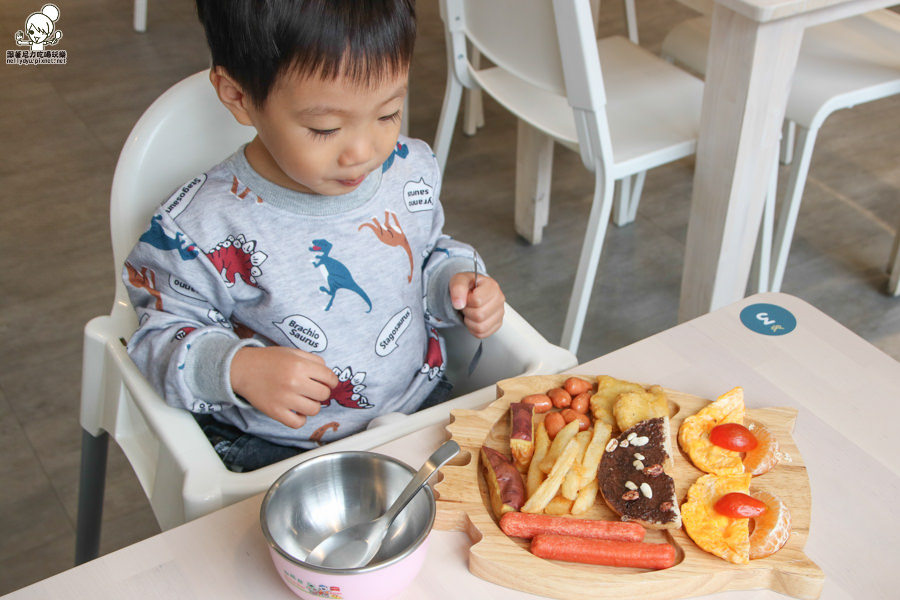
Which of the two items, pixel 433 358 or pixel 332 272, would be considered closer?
pixel 332 272

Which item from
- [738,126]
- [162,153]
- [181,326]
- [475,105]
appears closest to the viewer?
[181,326]

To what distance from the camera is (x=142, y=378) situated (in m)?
0.92

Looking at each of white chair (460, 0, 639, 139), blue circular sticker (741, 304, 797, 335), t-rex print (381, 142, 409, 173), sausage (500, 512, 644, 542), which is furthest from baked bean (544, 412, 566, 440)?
white chair (460, 0, 639, 139)

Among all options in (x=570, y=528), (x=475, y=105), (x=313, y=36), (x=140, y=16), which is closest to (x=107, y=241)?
(x=475, y=105)

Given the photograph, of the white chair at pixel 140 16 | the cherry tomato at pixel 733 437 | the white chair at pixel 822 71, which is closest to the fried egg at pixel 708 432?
the cherry tomato at pixel 733 437

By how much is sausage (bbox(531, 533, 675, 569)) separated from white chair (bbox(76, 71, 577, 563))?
204 mm

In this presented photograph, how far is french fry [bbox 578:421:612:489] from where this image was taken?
756 mm

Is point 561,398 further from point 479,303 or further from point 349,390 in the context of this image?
point 349,390

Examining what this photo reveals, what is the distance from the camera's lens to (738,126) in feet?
4.74

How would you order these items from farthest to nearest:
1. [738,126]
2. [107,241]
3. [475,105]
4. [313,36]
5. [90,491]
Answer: [475,105] < [107,241] < [738,126] < [90,491] < [313,36]

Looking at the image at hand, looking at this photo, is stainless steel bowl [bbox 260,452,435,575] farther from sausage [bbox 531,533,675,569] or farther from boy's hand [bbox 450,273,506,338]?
boy's hand [bbox 450,273,506,338]

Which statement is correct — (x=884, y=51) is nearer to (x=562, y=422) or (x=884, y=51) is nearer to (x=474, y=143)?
(x=474, y=143)

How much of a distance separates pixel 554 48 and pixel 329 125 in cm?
74

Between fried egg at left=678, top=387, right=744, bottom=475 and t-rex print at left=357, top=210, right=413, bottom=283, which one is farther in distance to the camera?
t-rex print at left=357, top=210, right=413, bottom=283
